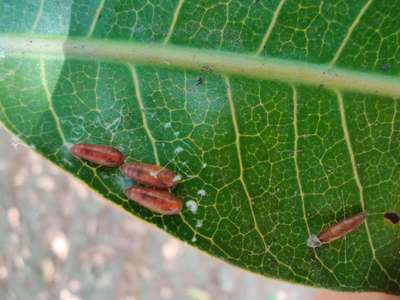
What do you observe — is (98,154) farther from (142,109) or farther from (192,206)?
(192,206)

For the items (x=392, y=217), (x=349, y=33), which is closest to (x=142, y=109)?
(x=349, y=33)

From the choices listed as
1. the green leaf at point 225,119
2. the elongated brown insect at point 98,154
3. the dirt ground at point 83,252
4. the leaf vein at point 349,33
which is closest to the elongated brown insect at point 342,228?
the green leaf at point 225,119

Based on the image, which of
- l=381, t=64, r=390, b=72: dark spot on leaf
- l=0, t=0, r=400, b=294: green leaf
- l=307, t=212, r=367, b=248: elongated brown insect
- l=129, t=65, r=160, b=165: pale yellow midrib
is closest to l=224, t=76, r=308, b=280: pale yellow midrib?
l=0, t=0, r=400, b=294: green leaf

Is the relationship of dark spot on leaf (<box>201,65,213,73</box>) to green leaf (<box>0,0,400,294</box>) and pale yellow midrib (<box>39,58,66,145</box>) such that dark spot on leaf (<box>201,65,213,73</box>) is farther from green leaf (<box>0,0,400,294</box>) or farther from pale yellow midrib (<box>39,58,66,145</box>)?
pale yellow midrib (<box>39,58,66,145</box>)

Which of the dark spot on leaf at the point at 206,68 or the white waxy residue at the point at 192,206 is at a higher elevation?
the dark spot on leaf at the point at 206,68

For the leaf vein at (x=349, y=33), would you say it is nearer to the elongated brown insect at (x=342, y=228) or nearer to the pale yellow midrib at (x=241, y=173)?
the pale yellow midrib at (x=241, y=173)
